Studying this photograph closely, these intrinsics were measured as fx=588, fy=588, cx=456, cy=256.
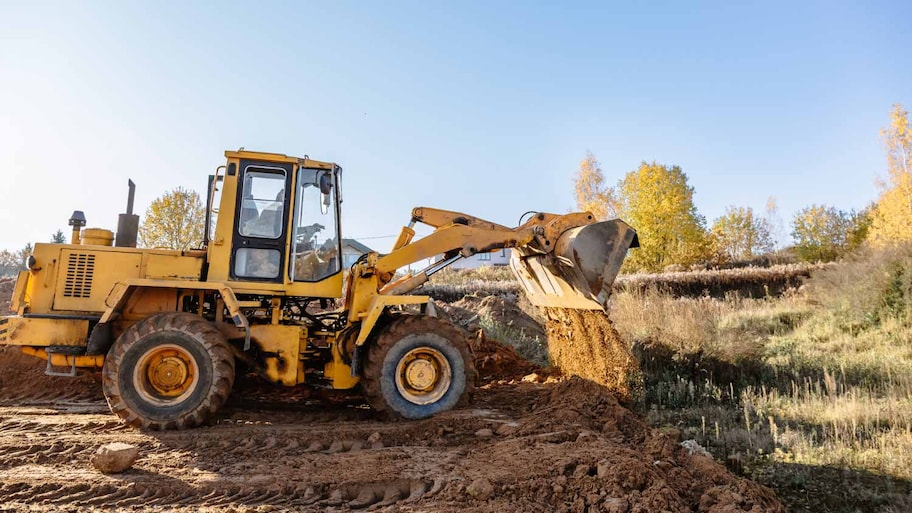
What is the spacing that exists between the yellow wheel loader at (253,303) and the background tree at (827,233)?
38.4 metres

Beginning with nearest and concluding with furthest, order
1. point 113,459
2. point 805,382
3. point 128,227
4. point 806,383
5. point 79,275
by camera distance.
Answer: point 113,459 → point 79,275 → point 128,227 → point 806,383 → point 805,382

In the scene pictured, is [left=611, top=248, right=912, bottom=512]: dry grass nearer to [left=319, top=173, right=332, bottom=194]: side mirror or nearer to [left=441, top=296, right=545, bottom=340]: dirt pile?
[left=441, top=296, right=545, bottom=340]: dirt pile

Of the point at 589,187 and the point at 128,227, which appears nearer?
the point at 128,227

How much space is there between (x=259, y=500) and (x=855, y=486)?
4.54 metres

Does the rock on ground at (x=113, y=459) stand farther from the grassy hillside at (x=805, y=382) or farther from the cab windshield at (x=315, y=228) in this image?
the grassy hillside at (x=805, y=382)

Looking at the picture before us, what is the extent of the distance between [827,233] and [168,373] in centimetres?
4405

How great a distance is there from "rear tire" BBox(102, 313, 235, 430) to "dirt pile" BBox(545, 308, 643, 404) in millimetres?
4200

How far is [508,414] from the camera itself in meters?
6.57

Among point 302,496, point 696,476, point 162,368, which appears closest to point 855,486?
point 696,476

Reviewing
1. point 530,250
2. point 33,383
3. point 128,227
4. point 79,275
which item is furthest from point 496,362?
point 33,383

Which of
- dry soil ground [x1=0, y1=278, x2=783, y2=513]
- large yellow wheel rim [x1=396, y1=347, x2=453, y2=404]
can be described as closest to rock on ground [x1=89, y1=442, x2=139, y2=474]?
dry soil ground [x1=0, y1=278, x2=783, y2=513]

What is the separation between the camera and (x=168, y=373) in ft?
19.9

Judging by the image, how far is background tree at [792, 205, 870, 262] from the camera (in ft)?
126

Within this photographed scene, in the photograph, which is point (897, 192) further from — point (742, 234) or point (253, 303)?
point (253, 303)
